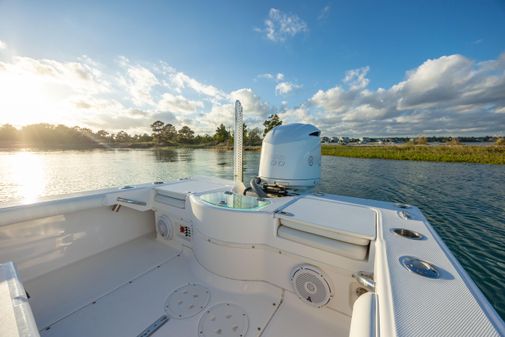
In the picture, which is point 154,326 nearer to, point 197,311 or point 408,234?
point 197,311

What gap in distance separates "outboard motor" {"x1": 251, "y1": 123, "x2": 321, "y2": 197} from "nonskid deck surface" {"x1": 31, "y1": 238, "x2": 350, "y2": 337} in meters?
1.27

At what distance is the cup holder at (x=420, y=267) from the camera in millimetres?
841

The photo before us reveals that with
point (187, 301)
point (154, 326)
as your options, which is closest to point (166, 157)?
point (187, 301)

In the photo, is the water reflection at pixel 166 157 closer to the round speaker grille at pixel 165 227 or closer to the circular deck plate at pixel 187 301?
the round speaker grille at pixel 165 227

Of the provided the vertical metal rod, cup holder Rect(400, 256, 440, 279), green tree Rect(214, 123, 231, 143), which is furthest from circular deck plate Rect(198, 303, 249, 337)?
green tree Rect(214, 123, 231, 143)

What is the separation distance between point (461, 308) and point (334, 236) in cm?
86

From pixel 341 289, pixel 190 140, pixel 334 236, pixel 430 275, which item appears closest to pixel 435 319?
pixel 430 275

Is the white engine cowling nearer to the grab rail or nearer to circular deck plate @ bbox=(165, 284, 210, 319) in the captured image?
circular deck plate @ bbox=(165, 284, 210, 319)

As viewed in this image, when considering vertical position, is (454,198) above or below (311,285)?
below

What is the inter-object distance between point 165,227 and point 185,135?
5233 cm

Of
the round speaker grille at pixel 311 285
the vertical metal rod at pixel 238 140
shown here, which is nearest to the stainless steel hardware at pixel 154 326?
the round speaker grille at pixel 311 285

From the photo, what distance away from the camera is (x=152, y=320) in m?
1.65

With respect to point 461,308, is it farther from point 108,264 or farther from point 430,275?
point 108,264

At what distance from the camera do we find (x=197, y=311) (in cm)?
173
